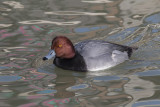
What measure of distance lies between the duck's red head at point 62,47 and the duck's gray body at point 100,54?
212 mm

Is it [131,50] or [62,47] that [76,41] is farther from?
[62,47]

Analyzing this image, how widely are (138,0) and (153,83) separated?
5.15m

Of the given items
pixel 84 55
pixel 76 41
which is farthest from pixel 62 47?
pixel 76 41

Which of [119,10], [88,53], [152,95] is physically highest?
[119,10]

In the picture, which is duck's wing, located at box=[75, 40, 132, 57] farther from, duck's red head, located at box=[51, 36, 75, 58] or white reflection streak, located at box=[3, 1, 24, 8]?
white reflection streak, located at box=[3, 1, 24, 8]

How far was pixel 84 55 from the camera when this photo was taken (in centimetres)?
816

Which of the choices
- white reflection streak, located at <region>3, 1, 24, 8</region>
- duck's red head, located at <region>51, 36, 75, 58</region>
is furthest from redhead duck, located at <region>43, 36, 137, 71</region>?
white reflection streak, located at <region>3, 1, 24, 8</region>

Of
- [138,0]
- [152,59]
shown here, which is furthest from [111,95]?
[138,0]

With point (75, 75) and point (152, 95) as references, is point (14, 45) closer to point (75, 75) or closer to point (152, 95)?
point (75, 75)

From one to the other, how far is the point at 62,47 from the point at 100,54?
0.76 metres

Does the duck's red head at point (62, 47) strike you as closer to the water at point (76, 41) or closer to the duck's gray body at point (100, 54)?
the duck's gray body at point (100, 54)

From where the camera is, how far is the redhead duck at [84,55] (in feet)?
26.4

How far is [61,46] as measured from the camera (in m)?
8.04

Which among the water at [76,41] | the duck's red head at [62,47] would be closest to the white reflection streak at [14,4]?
the water at [76,41]
